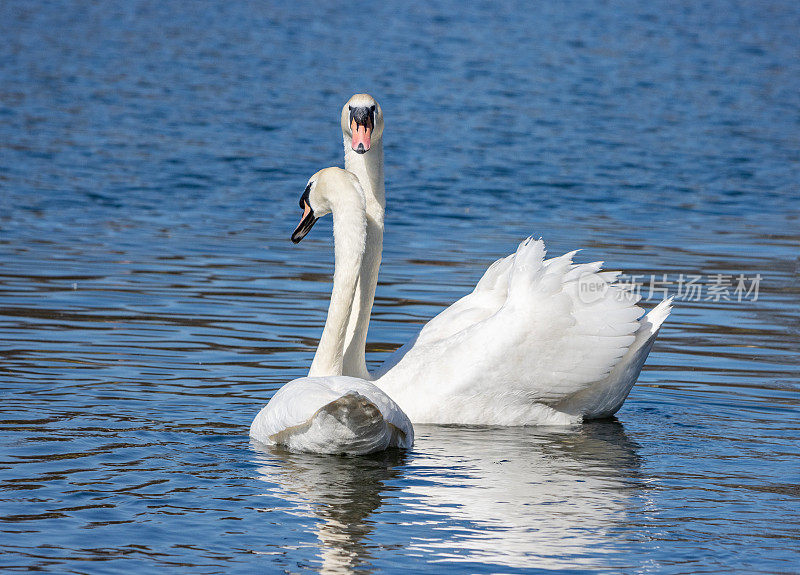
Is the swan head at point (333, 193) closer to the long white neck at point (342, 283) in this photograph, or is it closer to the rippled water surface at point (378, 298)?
the long white neck at point (342, 283)

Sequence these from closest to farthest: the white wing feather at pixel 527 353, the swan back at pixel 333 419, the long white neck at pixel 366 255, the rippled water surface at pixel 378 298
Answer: the rippled water surface at pixel 378 298 → the swan back at pixel 333 419 → the white wing feather at pixel 527 353 → the long white neck at pixel 366 255

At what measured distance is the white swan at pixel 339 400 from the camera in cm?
718

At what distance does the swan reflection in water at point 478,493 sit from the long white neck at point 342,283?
A: 72cm

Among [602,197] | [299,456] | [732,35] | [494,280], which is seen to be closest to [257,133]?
[602,197]

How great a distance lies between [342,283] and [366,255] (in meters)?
0.71

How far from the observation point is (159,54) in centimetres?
3403

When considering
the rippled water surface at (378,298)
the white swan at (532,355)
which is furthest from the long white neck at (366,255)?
the rippled water surface at (378,298)

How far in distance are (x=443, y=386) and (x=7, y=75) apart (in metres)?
22.6

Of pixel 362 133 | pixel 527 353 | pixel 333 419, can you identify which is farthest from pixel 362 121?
pixel 333 419

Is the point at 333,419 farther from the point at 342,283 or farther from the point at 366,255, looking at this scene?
the point at 366,255

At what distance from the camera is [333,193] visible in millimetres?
8562

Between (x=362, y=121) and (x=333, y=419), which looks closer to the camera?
(x=333, y=419)

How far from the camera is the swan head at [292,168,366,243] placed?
27.9 ft

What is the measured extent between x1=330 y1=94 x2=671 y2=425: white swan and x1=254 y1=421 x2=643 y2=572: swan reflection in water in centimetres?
22
